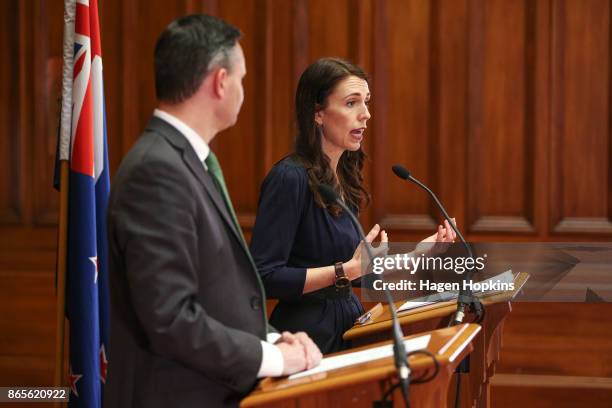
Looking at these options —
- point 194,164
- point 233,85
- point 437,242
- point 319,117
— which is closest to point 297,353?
point 194,164

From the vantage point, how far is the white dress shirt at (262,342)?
1509 mm

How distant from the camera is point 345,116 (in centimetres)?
247

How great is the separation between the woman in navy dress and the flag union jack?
66 centimetres

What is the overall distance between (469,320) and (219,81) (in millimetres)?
1167

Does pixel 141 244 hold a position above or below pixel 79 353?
above

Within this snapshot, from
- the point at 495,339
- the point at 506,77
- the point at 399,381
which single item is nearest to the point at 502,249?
the point at 495,339

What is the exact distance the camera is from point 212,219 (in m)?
1.50

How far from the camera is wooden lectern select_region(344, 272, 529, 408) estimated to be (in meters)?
2.17

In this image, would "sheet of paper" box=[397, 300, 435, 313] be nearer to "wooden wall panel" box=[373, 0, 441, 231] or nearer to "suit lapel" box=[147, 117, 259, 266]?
"suit lapel" box=[147, 117, 259, 266]

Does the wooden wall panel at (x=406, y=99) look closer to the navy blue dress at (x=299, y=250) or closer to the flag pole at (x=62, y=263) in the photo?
the navy blue dress at (x=299, y=250)

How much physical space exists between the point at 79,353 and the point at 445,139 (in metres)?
2.52

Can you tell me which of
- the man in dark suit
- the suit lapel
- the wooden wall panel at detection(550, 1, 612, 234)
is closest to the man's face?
the man in dark suit

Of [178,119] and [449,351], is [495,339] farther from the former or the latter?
[178,119]

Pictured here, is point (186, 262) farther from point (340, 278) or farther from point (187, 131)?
point (340, 278)
